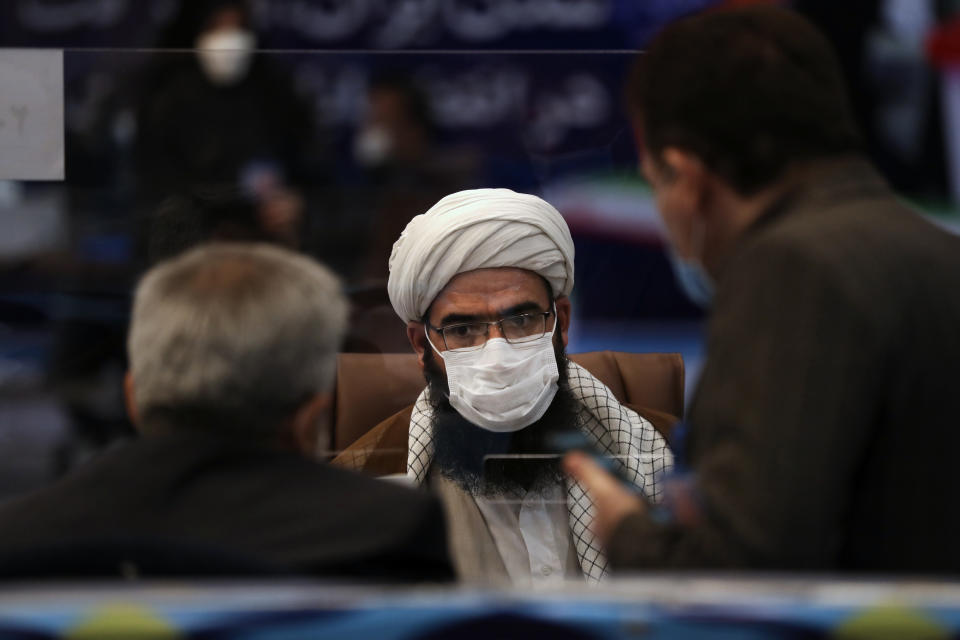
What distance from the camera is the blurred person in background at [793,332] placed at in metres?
1.47

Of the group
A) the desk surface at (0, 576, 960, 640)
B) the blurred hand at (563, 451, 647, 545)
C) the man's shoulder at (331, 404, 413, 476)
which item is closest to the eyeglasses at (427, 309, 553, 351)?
the man's shoulder at (331, 404, 413, 476)

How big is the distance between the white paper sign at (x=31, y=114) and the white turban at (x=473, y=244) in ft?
2.90

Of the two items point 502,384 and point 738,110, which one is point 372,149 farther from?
point 738,110

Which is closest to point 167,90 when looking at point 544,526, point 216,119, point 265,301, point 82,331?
point 216,119

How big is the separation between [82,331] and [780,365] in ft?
7.17

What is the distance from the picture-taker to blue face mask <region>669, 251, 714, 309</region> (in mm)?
1819

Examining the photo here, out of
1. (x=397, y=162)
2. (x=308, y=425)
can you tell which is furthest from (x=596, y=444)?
(x=308, y=425)

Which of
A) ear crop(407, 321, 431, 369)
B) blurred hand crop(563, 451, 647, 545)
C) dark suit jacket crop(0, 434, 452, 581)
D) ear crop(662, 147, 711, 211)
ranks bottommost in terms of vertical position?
ear crop(407, 321, 431, 369)

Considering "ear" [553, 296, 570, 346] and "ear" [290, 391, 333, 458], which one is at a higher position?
"ear" [290, 391, 333, 458]

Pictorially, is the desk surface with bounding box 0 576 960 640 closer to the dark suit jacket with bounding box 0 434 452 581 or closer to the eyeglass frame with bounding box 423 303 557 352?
the dark suit jacket with bounding box 0 434 452 581

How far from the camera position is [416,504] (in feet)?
5.73

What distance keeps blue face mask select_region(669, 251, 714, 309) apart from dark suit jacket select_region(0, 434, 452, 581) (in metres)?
0.50

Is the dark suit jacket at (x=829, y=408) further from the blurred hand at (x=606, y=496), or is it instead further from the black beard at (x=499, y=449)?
the black beard at (x=499, y=449)

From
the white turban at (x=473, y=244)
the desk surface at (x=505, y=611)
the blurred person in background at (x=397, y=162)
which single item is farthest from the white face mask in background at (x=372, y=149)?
the desk surface at (x=505, y=611)
